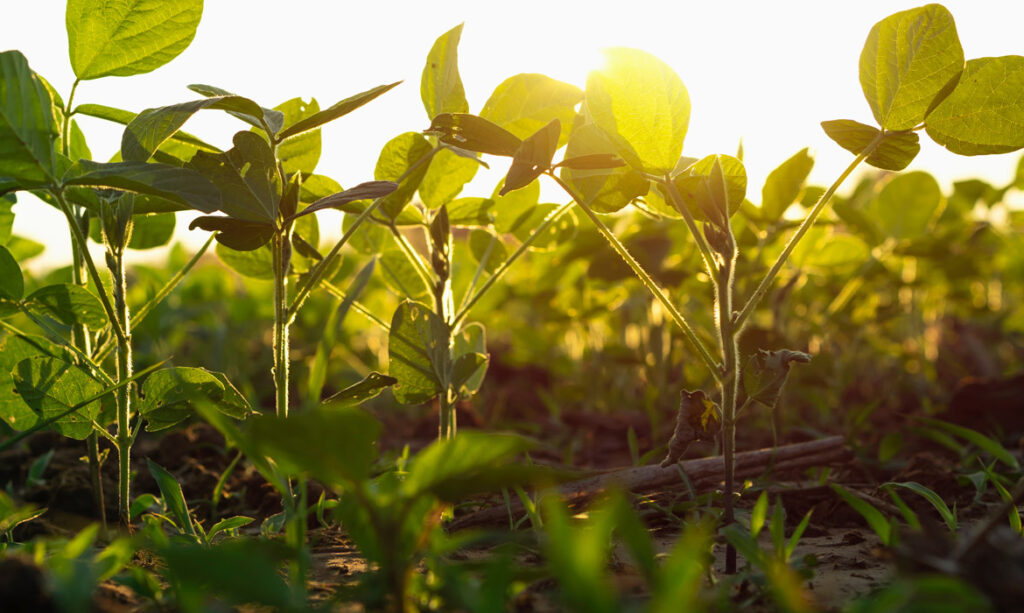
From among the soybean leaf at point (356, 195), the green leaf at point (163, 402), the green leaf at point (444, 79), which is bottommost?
the green leaf at point (163, 402)

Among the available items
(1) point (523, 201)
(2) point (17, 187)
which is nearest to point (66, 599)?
(2) point (17, 187)

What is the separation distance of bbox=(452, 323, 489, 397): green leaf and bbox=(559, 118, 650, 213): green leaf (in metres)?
0.39

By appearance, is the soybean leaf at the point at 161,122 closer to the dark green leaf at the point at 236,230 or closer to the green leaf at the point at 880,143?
the dark green leaf at the point at 236,230

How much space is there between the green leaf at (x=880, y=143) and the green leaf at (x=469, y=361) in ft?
2.50

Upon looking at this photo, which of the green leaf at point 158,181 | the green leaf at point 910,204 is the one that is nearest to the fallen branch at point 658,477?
the green leaf at point 158,181

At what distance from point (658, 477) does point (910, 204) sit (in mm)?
1684

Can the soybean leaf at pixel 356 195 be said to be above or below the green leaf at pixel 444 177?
below

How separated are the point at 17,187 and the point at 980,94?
1.57 meters

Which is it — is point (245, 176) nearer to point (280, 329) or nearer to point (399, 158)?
point (280, 329)

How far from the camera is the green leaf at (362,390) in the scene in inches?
52.0

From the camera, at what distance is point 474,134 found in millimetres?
1287

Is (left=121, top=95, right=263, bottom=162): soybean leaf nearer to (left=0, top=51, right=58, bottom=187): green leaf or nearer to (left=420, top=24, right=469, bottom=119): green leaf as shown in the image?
(left=0, top=51, right=58, bottom=187): green leaf

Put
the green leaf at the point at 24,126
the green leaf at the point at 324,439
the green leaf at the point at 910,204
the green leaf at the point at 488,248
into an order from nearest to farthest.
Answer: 1. the green leaf at the point at 324,439
2. the green leaf at the point at 24,126
3. the green leaf at the point at 488,248
4. the green leaf at the point at 910,204

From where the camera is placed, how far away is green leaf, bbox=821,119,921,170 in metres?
1.26
